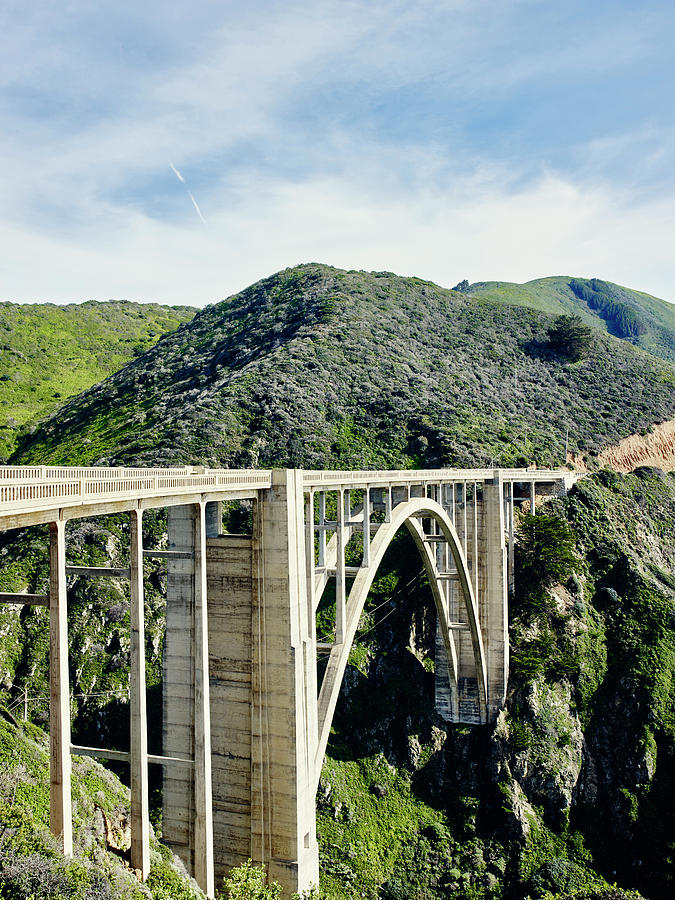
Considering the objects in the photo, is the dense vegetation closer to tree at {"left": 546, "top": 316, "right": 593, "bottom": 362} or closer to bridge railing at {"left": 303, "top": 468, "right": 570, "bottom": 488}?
bridge railing at {"left": 303, "top": 468, "right": 570, "bottom": 488}

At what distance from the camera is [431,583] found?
27.8 metres

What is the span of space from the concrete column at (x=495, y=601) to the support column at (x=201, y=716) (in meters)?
20.6

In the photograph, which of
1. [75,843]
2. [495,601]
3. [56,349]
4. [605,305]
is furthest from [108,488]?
[605,305]

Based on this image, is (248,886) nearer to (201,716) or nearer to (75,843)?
(201,716)

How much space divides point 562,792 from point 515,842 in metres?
3.17

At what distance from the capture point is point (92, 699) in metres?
26.5

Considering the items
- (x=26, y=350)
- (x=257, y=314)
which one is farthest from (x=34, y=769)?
(x=26, y=350)

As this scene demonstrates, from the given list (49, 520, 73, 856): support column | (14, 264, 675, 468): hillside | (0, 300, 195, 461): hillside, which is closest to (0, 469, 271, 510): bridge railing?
(49, 520, 73, 856): support column

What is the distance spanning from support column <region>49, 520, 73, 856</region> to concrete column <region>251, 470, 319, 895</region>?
22.5 feet

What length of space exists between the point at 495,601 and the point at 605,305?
149m

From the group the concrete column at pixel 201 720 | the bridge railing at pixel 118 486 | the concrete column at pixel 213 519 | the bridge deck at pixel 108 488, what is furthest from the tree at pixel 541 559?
the concrete column at pixel 201 720

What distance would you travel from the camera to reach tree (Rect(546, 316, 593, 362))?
66.3m

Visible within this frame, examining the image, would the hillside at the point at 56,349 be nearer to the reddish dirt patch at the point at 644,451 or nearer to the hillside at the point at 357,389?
the hillside at the point at 357,389

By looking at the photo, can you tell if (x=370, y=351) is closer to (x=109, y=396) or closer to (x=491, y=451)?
(x=491, y=451)
